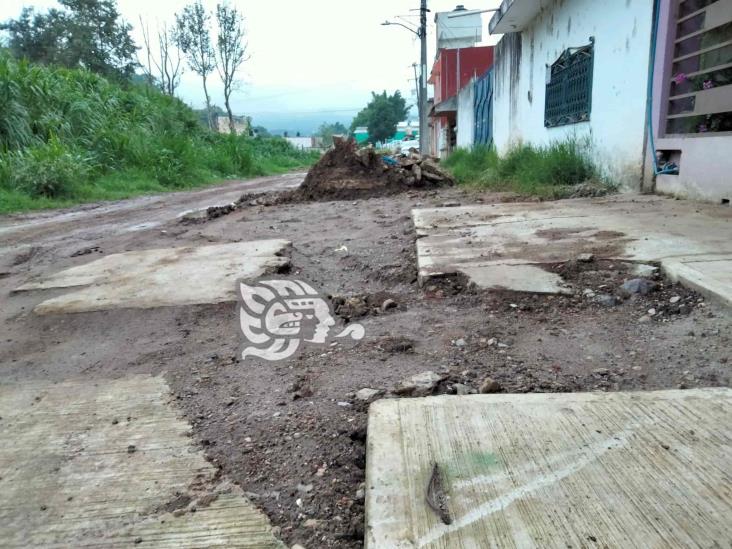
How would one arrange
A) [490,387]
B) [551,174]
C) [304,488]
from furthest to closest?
[551,174] → [490,387] → [304,488]

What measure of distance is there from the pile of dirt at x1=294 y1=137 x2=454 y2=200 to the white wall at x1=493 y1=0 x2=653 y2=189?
1893 millimetres

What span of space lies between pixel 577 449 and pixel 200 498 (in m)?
0.86

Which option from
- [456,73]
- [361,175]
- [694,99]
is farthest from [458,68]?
[694,99]

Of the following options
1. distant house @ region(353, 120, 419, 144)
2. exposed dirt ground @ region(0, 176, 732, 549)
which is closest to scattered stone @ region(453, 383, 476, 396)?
exposed dirt ground @ region(0, 176, 732, 549)

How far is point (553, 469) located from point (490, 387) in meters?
0.47

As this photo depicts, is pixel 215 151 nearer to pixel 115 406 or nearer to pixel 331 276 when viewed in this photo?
pixel 331 276

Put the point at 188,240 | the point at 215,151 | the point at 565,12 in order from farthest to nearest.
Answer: the point at 215,151, the point at 565,12, the point at 188,240

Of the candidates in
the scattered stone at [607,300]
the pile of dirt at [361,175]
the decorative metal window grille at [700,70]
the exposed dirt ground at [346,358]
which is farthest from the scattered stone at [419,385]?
the pile of dirt at [361,175]

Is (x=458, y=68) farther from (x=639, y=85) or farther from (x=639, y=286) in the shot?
(x=639, y=286)

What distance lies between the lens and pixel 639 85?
4.86 meters

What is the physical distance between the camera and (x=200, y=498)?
1210mm

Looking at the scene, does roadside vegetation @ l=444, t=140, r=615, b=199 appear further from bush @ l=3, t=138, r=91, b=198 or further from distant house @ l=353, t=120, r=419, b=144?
distant house @ l=353, t=120, r=419, b=144

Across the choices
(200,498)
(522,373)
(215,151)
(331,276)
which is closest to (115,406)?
(200,498)

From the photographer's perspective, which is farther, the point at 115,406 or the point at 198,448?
the point at 115,406
